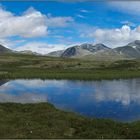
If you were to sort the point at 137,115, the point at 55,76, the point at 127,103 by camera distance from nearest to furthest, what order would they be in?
1. the point at 137,115
2. the point at 127,103
3. the point at 55,76

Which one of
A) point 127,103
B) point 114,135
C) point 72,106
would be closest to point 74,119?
point 114,135

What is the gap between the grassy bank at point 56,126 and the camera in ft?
61.6

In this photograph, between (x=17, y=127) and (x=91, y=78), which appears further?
(x=91, y=78)

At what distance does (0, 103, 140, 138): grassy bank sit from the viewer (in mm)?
18766

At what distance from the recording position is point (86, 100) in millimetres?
45250

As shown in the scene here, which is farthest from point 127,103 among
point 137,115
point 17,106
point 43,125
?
point 43,125

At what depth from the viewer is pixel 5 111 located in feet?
84.1

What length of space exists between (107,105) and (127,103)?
3.27 m

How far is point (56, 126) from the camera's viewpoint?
20.6m

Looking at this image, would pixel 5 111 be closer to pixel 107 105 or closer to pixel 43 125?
pixel 43 125

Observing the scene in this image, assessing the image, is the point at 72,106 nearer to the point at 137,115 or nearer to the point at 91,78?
the point at 137,115

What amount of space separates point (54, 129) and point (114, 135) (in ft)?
12.5

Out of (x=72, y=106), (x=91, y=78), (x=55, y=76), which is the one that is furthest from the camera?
(x=55, y=76)

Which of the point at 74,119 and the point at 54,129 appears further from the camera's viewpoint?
the point at 74,119
